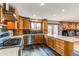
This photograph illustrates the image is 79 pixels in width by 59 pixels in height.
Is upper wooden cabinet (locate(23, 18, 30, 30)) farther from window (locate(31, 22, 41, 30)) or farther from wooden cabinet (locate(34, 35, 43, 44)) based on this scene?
wooden cabinet (locate(34, 35, 43, 44))

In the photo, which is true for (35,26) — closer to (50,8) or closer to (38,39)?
(38,39)

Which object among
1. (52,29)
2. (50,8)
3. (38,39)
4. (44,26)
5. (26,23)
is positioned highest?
(50,8)

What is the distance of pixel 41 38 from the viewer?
757cm

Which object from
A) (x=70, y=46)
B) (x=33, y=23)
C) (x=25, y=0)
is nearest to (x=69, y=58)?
(x=25, y=0)

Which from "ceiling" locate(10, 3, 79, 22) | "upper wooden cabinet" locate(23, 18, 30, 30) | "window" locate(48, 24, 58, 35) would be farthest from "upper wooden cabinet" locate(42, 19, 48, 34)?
"ceiling" locate(10, 3, 79, 22)

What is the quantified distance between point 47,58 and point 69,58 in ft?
0.56

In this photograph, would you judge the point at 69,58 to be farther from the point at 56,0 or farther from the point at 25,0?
the point at 25,0

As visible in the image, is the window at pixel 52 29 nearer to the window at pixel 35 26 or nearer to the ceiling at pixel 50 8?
the window at pixel 35 26

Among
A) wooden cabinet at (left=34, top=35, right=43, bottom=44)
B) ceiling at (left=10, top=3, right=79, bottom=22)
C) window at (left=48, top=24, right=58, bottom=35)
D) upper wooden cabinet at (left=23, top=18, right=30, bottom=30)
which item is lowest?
wooden cabinet at (left=34, top=35, right=43, bottom=44)

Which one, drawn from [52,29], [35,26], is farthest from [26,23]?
[52,29]

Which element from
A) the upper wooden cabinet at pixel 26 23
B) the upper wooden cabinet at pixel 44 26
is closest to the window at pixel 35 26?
the upper wooden cabinet at pixel 44 26

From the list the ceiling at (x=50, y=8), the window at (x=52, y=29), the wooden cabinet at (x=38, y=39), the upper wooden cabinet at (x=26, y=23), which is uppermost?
the ceiling at (x=50, y=8)

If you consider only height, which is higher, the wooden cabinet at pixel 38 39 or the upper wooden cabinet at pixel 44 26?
the upper wooden cabinet at pixel 44 26

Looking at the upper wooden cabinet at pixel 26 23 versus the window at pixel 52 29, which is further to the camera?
the window at pixel 52 29
